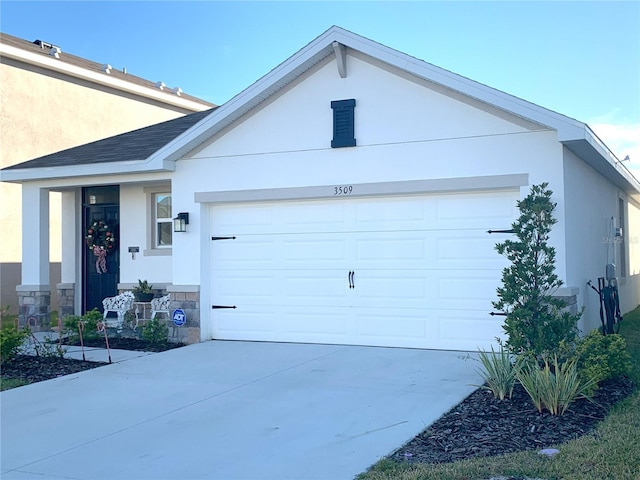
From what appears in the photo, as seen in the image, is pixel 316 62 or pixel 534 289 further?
pixel 316 62

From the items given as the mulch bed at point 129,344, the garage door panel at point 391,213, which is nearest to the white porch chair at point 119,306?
the mulch bed at point 129,344

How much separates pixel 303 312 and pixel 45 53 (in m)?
11.7

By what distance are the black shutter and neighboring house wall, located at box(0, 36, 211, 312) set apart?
30.1 ft

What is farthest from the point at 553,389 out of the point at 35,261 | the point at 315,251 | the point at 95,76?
the point at 95,76

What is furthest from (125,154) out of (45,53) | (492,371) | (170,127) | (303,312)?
(492,371)

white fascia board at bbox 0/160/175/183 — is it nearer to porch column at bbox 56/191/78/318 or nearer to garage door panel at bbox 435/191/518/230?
porch column at bbox 56/191/78/318

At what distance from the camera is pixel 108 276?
14055 mm

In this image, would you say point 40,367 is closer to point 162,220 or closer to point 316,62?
point 162,220

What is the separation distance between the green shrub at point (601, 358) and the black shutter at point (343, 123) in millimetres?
4634

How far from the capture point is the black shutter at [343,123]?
10641 millimetres

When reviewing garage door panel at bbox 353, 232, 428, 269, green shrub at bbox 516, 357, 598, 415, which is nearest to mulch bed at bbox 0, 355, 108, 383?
garage door panel at bbox 353, 232, 428, 269

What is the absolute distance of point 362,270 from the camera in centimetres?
1070

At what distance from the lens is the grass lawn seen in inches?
188

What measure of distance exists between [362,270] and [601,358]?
4098 millimetres
